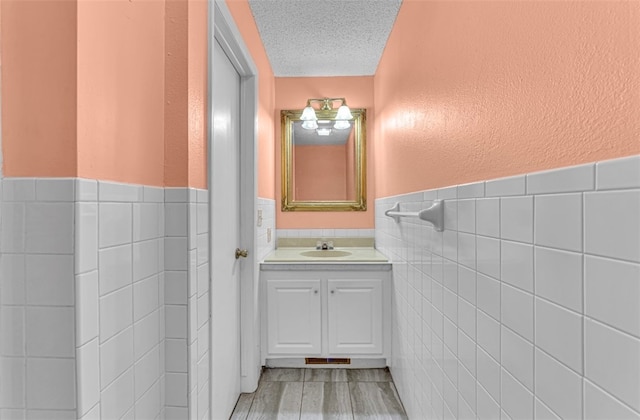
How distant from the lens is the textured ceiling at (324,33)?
79.9 inches

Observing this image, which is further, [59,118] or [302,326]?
[302,326]

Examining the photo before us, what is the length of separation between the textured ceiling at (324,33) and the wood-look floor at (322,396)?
228 cm

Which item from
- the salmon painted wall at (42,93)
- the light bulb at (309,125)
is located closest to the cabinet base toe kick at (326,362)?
the light bulb at (309,125)

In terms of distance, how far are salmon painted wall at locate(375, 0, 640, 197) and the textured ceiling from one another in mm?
482

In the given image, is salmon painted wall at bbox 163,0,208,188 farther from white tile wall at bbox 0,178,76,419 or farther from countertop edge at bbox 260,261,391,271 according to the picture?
countertop edge at bbox 260,261,391,271

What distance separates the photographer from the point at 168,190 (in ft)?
3.85

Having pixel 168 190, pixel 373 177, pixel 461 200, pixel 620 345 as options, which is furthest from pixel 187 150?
pixel 373 177

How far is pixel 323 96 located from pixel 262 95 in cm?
75

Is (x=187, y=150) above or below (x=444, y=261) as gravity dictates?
above

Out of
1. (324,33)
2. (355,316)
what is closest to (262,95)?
(324,33)

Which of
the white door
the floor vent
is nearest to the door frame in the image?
the white door

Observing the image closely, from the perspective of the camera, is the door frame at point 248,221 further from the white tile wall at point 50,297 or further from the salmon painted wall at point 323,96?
the white tile wall at point 50,297

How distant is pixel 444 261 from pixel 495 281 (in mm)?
370

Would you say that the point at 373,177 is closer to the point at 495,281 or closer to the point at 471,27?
the point at 471,27
